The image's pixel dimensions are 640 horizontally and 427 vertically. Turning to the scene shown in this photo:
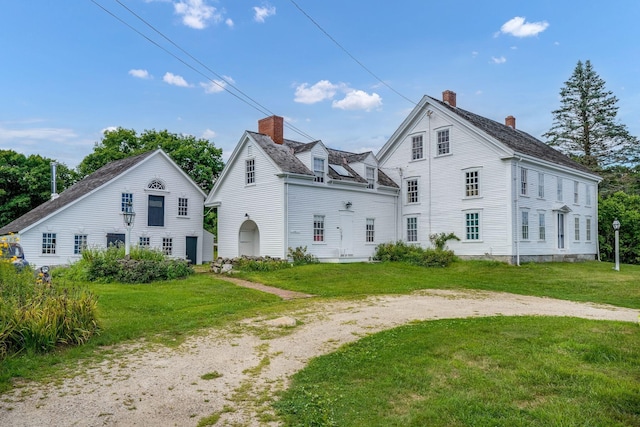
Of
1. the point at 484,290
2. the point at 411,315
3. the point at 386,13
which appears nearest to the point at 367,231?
the point at 484,290

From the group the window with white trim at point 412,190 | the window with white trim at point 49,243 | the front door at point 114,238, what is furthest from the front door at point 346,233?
the window with white trim at point 49,243

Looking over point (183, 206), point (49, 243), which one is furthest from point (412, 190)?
point (49, 243)

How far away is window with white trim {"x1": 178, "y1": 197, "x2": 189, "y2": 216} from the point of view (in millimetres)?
28844

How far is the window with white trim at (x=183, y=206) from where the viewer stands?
28.8m

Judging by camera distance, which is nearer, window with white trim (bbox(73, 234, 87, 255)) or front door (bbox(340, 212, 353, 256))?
window with white trim (bbox(73, 234, 87, 255))

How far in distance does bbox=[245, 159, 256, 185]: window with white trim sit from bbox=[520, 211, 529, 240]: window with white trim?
14055 mm

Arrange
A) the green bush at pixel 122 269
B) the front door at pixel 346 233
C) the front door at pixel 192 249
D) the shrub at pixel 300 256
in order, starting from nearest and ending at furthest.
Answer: the green bush at pixel 122 269
the shrub at pixel 300 256
the front door at pixel 346 233
the front door at pixel 192 249

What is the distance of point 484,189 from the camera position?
24.3 metres

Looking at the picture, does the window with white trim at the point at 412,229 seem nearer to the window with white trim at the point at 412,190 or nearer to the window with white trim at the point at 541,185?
the window with white trim at the point at 412,190

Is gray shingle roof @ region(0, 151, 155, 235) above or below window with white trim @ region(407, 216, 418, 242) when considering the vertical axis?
above

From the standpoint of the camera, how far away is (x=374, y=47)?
18.5 m

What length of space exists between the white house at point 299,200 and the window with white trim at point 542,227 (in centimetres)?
794

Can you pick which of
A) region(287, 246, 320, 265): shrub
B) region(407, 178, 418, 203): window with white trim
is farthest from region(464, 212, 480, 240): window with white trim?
region(287, 246, 320, 265): shrub

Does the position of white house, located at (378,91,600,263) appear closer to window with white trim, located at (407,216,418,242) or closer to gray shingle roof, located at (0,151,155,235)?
window with white trim, located at (407,216,418,242)
